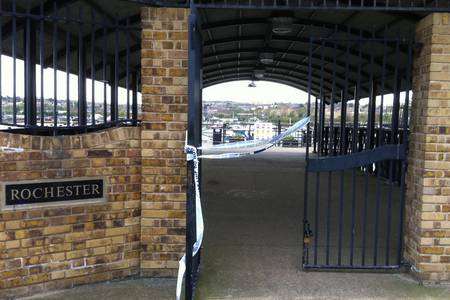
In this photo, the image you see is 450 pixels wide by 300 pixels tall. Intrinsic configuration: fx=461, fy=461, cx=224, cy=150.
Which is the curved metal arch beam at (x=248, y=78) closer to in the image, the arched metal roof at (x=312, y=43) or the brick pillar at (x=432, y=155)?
→ the arched metal roof at (x=312, y=43)

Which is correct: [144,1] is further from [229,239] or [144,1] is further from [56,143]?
[229,239]

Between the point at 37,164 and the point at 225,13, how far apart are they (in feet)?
14.7

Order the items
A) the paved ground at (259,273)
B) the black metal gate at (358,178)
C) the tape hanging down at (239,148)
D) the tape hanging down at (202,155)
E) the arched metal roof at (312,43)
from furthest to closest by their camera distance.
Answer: the arched metal roof at (312,43) < the black metal gate at (358,178) < the paved ground at (259,273) < the tape hanging down at (239,148) < the tape hanging down at (202,155)

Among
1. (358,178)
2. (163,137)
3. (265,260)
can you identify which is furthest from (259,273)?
(358,178)

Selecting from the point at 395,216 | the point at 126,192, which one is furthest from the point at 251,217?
the point at 126,192

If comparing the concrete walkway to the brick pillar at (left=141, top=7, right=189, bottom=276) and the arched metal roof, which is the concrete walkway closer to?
the brick pillar at (left=141, top=7, right=189, bottom=276)

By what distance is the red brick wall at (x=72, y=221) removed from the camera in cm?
402

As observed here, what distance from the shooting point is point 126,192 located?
4477mm

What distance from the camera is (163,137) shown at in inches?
175

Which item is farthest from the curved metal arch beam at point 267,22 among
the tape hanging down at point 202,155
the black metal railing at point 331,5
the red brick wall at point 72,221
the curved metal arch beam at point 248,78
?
the curved metal arch beam at point 248,78

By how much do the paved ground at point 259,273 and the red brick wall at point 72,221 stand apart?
20 cm

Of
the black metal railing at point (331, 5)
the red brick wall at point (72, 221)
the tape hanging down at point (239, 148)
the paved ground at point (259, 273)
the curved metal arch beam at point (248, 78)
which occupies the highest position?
the curved metal arch beam at point (248, 78)

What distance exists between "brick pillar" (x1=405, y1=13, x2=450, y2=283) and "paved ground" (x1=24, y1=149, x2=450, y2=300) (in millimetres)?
312

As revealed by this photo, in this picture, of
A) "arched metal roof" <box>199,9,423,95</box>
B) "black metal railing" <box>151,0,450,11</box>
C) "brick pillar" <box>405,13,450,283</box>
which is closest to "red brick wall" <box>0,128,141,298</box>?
"black metal railing" <box>151,0,450,11</box>
